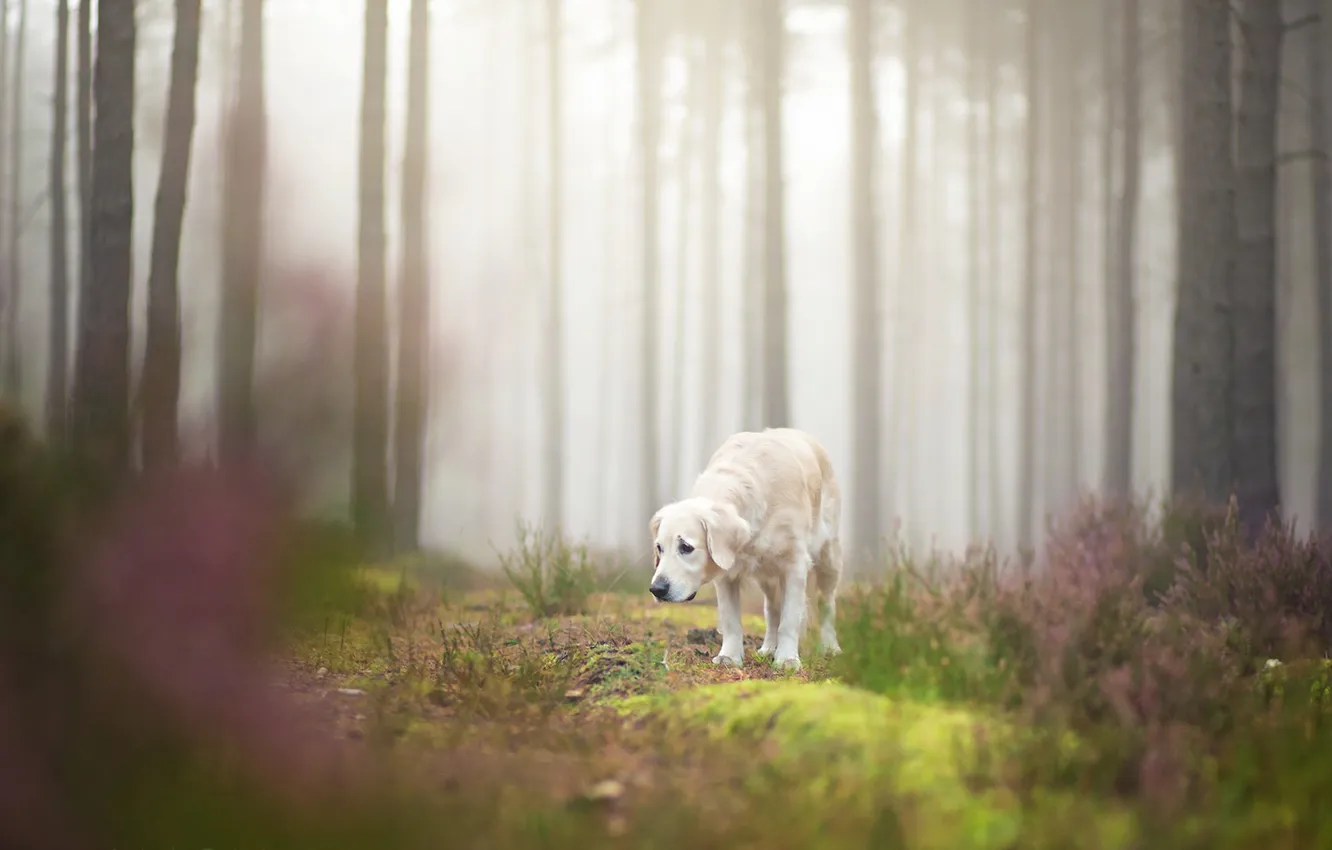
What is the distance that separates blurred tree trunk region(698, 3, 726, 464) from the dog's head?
70.0 feet

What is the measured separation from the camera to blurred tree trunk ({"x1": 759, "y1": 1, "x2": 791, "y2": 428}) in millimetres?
17953

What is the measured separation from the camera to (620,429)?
36.4 metres

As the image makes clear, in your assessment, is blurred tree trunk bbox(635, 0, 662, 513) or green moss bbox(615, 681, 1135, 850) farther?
blurred tree trunk bbox(635, 0, 662, 513)

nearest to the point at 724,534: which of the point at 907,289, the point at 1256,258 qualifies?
the point at 1256,258

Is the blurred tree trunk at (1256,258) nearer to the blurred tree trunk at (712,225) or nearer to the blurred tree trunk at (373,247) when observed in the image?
the blurred tree trunk at (373,247)

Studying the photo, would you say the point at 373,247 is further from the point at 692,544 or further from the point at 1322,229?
the point at 1322,229

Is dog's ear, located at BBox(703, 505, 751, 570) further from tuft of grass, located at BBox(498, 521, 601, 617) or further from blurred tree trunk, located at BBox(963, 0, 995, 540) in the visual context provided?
blurred tree trunk, located at BBox(963, 0, 995, 540)

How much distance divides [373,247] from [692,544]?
8.67 metres

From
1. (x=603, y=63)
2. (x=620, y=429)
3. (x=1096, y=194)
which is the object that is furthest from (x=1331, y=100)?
(x=620, y=429)

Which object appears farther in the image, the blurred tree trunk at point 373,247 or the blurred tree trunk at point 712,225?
the blurred tree trunk at point 712,225

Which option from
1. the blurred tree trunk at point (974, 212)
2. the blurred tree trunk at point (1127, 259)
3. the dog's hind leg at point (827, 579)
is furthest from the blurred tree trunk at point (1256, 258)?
the blurred tree trunk at point (974, 212)

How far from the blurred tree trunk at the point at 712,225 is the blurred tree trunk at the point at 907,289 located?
4.76 meters

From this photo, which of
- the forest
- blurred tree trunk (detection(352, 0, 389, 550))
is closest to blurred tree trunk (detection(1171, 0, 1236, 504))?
the forest

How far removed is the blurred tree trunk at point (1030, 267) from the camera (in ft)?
77.9
